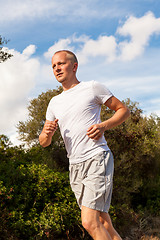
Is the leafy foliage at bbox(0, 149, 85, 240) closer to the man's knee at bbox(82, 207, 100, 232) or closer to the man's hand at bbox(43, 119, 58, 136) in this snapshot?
the man's knee at bbox(82, 207, 100, 232)

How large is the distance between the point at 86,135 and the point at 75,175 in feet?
1.45

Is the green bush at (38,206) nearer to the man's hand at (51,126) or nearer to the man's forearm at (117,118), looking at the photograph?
the man's hand at (51,126)

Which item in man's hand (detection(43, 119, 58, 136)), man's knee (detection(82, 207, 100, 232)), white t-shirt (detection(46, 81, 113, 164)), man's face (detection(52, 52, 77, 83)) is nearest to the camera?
man's knee (detection(82, 207, 100, 232))

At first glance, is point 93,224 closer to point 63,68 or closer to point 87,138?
point 87,138

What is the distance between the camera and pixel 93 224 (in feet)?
9.02

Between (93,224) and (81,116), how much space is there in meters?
1.08

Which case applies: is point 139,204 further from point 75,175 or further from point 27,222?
point 75,175

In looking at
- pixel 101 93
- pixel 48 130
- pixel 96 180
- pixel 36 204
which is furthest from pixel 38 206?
pixel 101 93

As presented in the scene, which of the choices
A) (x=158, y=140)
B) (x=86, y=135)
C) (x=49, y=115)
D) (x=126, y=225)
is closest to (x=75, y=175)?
(x=86, y=135)

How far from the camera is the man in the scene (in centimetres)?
278

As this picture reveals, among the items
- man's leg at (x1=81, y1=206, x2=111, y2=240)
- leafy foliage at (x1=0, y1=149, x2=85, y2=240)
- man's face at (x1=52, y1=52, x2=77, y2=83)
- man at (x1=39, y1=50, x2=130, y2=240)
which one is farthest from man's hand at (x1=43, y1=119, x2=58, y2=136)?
leafy foliage at (x1=0, y1=149, x2=85, y2=240)

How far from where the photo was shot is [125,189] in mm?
7684

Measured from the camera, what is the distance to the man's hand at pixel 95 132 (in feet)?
9.30

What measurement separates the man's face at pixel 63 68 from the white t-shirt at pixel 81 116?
0.15 meters
